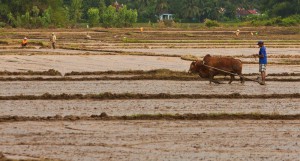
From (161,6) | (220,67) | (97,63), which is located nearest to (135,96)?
(220,67)

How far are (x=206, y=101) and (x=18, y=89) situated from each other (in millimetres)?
4598

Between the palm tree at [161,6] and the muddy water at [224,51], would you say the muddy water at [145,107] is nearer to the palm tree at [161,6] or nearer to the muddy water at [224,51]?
the muddy water at [224,51]

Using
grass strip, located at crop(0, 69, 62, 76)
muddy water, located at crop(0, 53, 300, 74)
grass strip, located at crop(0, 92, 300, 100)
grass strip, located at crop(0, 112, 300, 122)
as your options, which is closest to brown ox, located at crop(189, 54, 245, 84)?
grass strip, located at crop(0, 92, 300, 100)

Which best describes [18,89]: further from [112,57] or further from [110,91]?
[112,57]

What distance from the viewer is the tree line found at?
224 ft

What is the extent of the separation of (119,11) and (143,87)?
167 ft

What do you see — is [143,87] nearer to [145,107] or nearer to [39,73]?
[145,107]

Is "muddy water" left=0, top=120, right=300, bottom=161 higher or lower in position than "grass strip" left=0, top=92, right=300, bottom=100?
higher

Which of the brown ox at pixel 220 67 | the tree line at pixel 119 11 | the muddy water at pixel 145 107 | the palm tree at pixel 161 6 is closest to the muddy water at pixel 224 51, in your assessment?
the brown ox at pixel 220 67

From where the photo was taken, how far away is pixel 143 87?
20.4 meters

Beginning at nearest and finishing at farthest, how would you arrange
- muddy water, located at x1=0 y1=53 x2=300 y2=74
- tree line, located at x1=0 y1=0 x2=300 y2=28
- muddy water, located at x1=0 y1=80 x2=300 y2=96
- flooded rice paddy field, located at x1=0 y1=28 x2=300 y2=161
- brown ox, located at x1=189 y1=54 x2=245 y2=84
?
flooded rice paddy field, located at x1=0 y1=28 x2=300 y2=161 → muddy water, located at x1=0 y1=80 x2=300 y2=96 → brown ox, located at x1=189 y1=54 x2=245 y2=84 → muddy water, located at x1=0 y1=53 x2=300 y2=74 → tree line, located at x1=0 y1=0 x2=300 y2=28

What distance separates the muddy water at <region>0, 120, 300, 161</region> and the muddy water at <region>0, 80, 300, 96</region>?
16.2 ft

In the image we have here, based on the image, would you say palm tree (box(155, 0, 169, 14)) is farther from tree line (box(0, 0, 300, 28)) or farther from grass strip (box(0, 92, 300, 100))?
grass strip (box(0, 92, 300, 100))

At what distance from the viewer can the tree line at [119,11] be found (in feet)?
224
